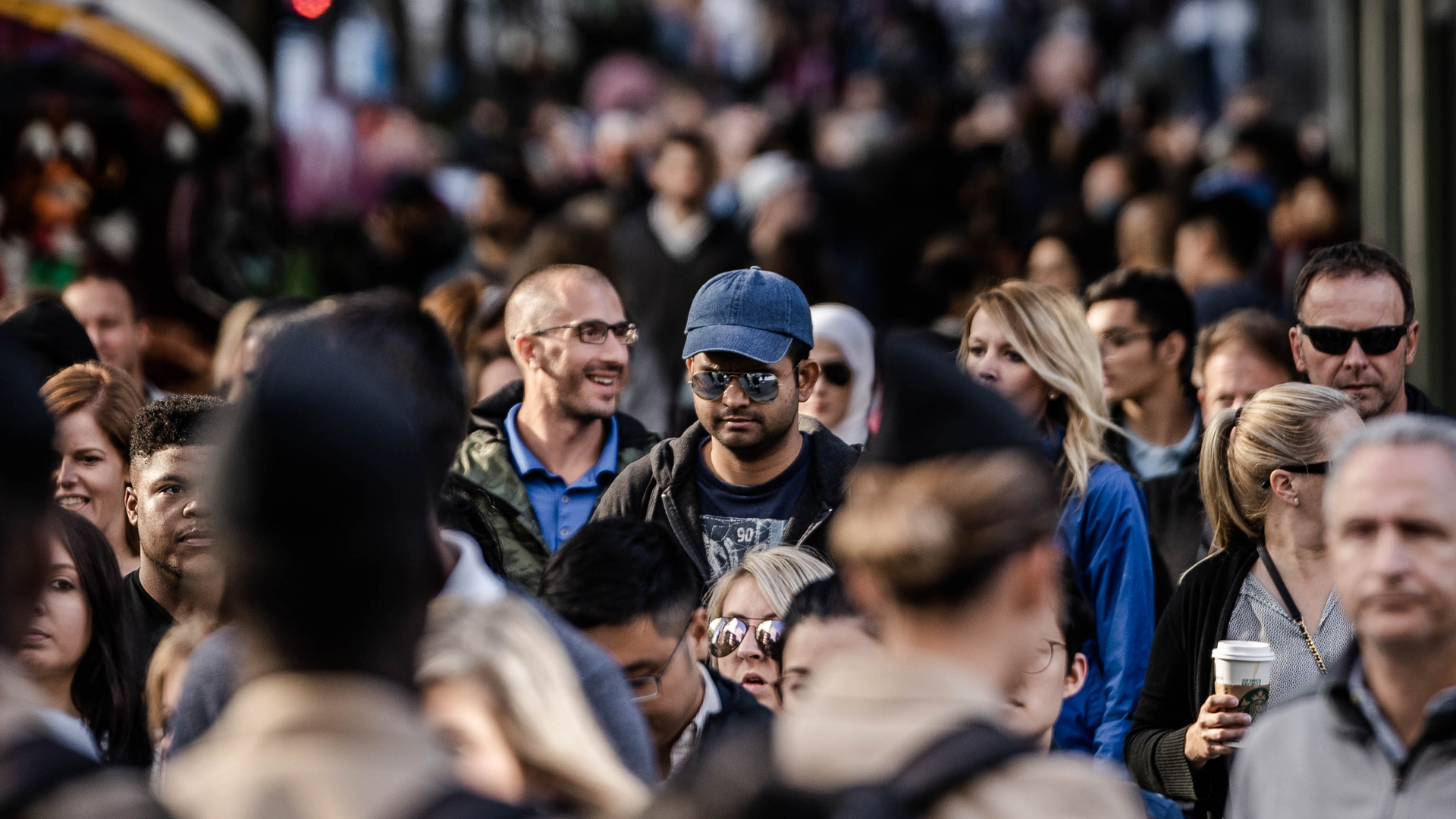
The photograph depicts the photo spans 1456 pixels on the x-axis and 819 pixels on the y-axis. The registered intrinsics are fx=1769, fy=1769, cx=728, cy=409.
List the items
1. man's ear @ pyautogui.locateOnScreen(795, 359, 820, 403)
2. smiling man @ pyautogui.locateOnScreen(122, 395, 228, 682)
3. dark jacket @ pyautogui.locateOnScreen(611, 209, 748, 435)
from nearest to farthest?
smiling man @ pyautogui.locateOnScreen(122, 395, 228, 682) → man's ear @ pyautogui.locateOnScreen(795, 359, 820, 403) → dark jacket @ pyautogui.locateOnScreen(611, 209, 748, 435)

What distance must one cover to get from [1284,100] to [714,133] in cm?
598

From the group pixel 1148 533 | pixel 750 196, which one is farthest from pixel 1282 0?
pixel 1148 533

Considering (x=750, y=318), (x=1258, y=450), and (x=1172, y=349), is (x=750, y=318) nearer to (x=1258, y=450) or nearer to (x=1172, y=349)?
(x=1258, y=450)

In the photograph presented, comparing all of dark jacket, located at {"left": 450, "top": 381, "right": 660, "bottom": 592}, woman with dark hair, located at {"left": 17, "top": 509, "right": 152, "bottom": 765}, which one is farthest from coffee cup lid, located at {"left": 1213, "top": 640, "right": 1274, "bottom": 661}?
woman with dark hair, located at {"left": 17, "top": 509, "right": 152, "bottom": 765}

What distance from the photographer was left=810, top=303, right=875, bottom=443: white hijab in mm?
6695

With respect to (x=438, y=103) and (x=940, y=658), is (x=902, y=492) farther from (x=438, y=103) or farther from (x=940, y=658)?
(x=438, y=103)

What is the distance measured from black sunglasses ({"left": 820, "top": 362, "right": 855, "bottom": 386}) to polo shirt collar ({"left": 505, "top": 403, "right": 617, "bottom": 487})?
925mm

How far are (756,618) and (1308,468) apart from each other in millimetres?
1495

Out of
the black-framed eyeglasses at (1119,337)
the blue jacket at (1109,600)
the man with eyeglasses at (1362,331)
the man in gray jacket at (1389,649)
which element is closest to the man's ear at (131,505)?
the blue jacket at (1109,600)

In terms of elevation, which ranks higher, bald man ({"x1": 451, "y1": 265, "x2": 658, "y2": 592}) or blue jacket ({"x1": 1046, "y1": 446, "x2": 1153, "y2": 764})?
bald man ({"x1": 451, "y1": 265, "x2": 658, "y2": 592})

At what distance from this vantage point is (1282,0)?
57.9 ft

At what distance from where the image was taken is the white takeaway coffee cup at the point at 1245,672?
158 inches

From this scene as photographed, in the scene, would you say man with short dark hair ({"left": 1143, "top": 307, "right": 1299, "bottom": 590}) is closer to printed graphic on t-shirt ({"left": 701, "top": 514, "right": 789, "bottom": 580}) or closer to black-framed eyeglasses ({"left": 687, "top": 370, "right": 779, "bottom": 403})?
printed graphic on t-shirt ({"left": 701, "top": 514, "right": 789, "bottom": 580})

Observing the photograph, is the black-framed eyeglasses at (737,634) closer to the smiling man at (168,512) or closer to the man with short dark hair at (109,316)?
the smiling man at (168,512)
